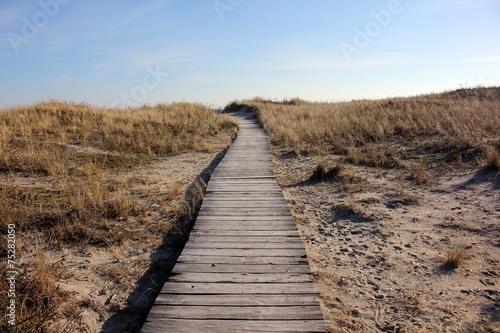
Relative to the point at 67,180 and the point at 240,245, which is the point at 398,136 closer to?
the point at 240,245

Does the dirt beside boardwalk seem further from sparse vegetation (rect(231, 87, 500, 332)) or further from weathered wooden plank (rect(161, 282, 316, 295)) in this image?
weathered wooden plank (rect(161, 282, 316, 295))

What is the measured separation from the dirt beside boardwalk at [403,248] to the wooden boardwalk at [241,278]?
1.14 ft

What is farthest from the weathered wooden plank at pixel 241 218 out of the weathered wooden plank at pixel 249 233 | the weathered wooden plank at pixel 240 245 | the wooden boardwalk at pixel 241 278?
the weathered wooden plank at pixel 240 245

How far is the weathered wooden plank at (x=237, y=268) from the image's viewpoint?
3125mm

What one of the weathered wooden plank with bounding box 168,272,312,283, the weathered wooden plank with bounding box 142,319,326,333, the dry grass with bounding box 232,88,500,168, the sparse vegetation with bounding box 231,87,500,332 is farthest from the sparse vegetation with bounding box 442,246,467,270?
the dry grass with bounding box 232,88,500,168

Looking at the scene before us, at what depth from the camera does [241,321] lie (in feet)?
7.99

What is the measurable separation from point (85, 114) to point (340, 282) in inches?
520

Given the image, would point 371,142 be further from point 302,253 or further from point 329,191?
point 302,253

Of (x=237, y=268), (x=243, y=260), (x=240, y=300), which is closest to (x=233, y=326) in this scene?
(x=240, y=300)

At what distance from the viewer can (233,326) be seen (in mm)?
2383

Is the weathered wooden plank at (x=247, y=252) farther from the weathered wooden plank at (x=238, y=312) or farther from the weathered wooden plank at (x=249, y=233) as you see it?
the weathered wooden plank at (x=238, y=312)

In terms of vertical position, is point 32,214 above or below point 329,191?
above

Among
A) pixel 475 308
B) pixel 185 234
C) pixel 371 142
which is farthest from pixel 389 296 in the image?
pixel 371 142

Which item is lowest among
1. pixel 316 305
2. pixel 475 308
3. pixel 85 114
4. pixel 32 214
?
pixel 475 308
